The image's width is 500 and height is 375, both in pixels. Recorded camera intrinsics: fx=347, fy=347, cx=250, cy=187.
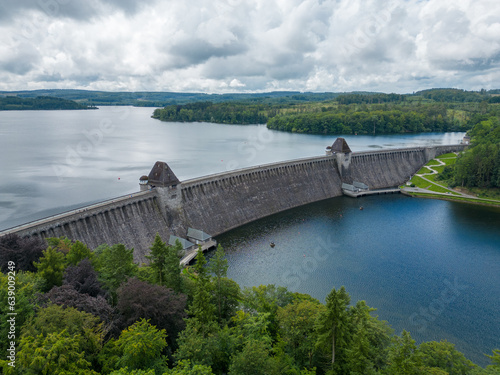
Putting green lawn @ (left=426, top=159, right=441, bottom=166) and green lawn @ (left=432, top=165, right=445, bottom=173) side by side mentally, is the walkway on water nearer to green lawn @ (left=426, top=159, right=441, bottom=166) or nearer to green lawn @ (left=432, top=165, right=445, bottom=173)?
green lawn @ (left=432, top=165, right=445, bottom=173)

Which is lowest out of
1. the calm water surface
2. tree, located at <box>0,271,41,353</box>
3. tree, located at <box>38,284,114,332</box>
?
the calm water surface

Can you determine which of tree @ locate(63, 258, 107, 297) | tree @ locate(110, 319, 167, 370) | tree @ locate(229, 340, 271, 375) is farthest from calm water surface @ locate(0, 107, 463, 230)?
tree @ locate(229, 340, 271, 375)

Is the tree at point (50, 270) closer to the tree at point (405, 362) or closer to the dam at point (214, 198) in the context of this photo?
the dam at point (214, 198)

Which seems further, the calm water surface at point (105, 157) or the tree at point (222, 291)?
the calm water surface at point (105, 157)

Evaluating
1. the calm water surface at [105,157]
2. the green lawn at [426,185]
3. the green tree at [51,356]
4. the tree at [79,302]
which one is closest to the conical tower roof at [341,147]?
the green lawn at [426,185]

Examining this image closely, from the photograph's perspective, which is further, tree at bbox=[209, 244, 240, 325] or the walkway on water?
the walkway on water

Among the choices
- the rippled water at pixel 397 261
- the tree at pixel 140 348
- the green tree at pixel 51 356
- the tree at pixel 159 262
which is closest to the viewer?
the green tree at pixel 51 356

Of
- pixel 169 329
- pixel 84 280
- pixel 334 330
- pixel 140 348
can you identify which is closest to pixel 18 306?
pixel 84 280
